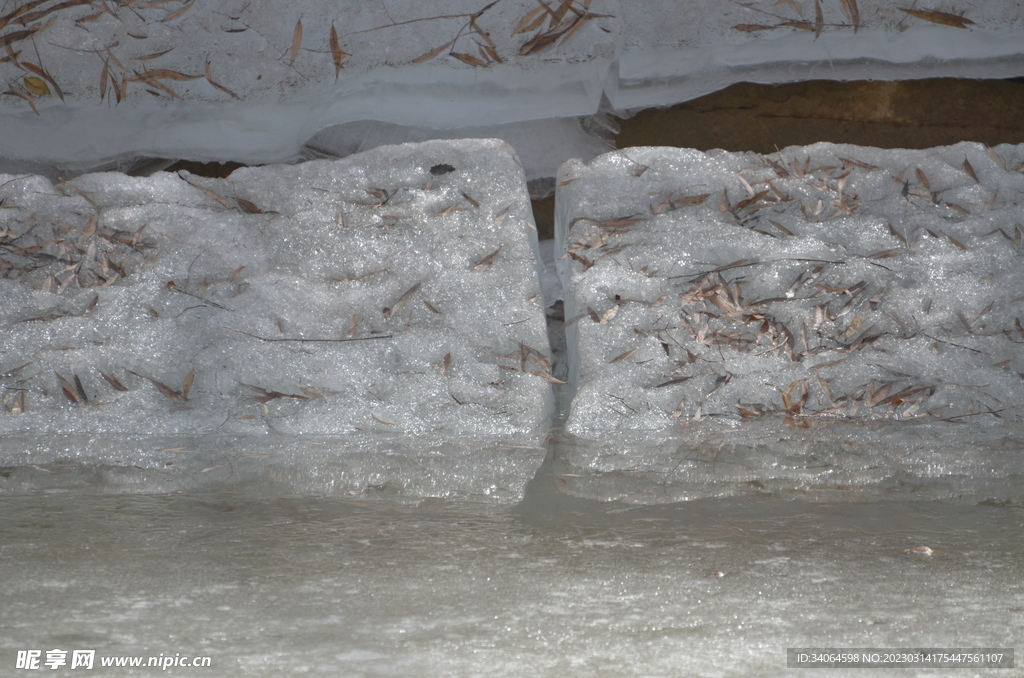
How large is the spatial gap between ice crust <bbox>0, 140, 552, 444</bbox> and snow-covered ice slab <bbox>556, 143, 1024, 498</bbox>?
17 cm

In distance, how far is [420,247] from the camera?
5.40ft

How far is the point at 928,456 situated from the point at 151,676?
1.17m

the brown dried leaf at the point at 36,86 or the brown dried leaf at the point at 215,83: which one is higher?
the brown dried leaf at the point at 215,83

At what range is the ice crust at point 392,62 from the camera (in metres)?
2.12

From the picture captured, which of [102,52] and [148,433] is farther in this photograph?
[102,52]

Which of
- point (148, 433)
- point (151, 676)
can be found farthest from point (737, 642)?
point (148, 433)

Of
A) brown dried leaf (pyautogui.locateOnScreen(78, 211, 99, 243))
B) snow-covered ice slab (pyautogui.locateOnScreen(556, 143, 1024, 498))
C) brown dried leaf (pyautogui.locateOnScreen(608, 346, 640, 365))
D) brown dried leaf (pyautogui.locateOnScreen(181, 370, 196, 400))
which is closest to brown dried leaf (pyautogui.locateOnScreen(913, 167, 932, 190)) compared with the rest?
snow-covered ice slab (pyautogui.locateOnScreen(556, 143, 1024, 498))

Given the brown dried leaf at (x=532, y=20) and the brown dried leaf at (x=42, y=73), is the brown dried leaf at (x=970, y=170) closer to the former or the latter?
the brown dried leaf at (x=532, y=20)

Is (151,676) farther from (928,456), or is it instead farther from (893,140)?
(893,140)

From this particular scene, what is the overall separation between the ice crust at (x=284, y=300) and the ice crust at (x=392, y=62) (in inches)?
17.3

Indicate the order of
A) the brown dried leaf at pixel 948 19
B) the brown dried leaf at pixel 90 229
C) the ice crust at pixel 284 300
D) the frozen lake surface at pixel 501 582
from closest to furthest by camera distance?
the frozen lake surface at pixel 501 582 → the ice crust at pixel 284 300 → the brown dried leaf at pixel 90 229 → the brown dried leaf at pixel 948 19

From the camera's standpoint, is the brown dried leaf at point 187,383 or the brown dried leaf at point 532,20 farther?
the brown dried leaf at point 532,20

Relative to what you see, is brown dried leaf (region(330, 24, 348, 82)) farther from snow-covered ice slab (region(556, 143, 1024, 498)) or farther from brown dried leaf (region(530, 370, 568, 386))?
brown dried leaf (region(530, 370, 568, 386))

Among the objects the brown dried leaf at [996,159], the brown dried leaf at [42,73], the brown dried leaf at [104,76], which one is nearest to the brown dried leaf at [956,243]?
the brown dried leaf at [996,159]
